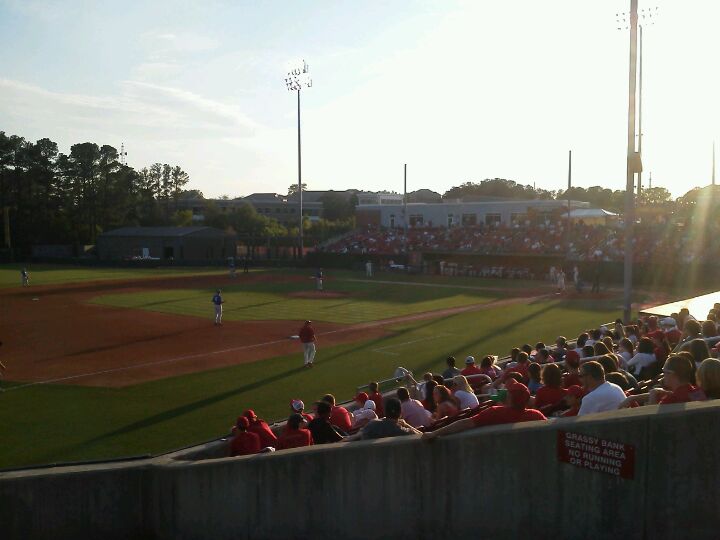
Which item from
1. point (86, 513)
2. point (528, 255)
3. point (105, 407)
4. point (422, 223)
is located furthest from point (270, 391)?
point (422, 223)

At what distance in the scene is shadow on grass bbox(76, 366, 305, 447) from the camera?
13750 mm

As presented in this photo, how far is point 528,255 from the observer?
52531 millimetres

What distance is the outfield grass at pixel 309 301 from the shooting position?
3250 cm

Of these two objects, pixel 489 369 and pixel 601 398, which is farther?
pixel 489 369

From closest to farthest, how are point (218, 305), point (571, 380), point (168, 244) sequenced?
point (571, 380), point (218, 305), point (168, 244)

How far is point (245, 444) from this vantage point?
A: 27.2 ft

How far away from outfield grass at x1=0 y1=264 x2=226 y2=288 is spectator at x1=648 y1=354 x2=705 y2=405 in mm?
49140

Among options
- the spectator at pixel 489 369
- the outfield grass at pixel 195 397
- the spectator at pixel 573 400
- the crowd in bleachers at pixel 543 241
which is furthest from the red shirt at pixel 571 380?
the crowd in bleachers at pixel 543 241

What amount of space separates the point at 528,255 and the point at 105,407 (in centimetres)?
4122

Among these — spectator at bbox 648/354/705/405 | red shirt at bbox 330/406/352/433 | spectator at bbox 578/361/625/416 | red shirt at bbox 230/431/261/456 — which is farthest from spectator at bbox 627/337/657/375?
red shirt at bbox 230/431/261/456

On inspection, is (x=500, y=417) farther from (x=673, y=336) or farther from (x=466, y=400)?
(x=673, y=336)

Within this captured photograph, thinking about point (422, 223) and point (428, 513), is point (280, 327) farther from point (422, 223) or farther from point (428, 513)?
point (422, 223)

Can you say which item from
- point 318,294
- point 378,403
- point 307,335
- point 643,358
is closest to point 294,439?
point 378,403

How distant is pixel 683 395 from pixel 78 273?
60344 millimetres
